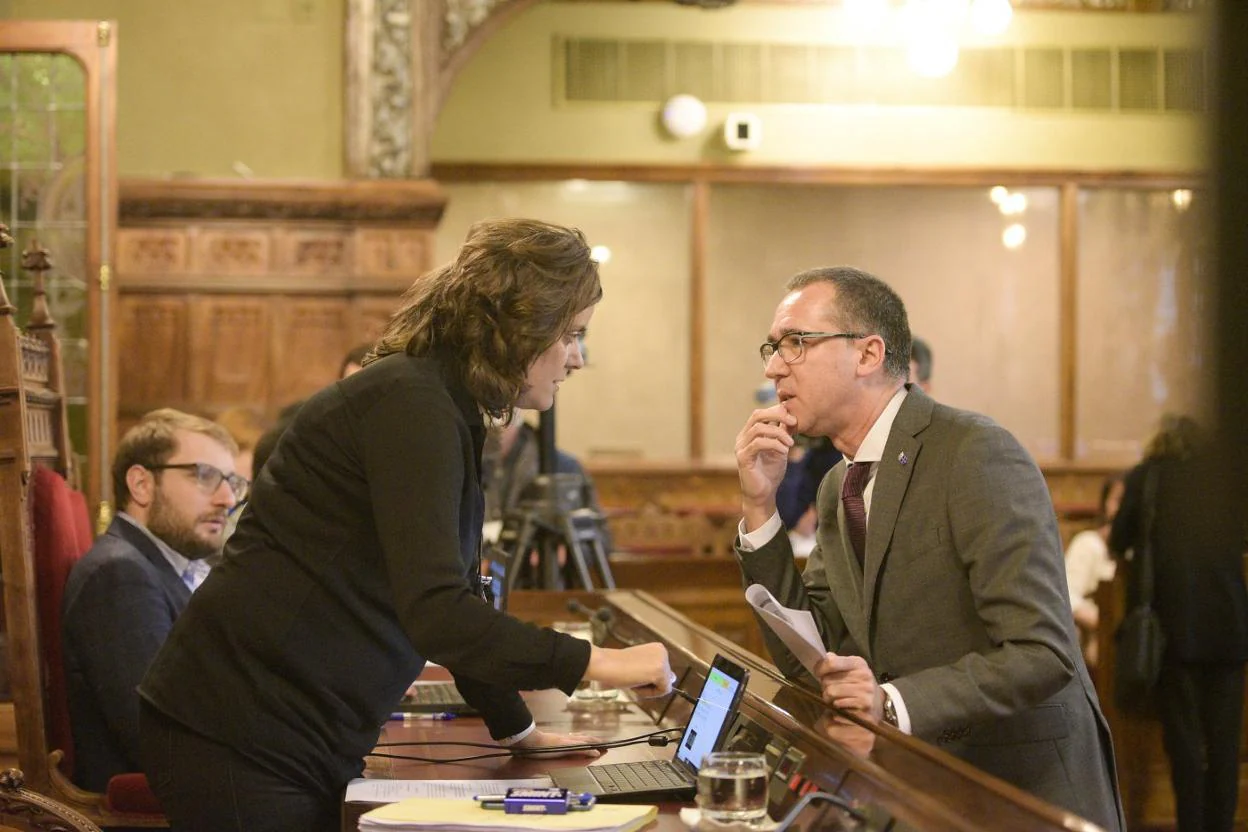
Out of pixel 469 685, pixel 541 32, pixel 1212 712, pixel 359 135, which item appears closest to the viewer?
pixel 469 685

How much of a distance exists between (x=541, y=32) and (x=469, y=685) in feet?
23.3

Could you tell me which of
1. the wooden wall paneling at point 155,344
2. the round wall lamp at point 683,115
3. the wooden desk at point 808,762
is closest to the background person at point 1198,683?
the wooden desk at point 808,762

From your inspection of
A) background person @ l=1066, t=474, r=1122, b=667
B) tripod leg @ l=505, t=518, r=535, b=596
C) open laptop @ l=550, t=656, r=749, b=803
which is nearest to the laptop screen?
open laptop @ l=550, t=656, r=749, b=803

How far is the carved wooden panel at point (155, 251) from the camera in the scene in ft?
23.1

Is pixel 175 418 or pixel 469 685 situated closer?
pixel 469 685

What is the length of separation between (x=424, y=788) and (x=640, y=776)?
271 millimetres

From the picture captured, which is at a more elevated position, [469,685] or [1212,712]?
[469,685]

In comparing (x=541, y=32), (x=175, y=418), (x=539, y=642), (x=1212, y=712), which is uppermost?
(x=541, y=32)

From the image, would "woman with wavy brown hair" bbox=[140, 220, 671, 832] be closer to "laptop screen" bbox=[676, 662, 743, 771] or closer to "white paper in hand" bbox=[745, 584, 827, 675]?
"laptop screen" bbox=[676, 662, 743, 771]

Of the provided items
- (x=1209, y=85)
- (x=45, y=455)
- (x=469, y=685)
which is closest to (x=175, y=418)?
(x=45, y=455)

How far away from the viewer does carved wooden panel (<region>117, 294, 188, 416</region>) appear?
703 centimetres

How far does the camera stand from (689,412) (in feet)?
29.0

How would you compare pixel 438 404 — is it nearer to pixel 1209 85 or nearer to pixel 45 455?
pixel 1209 85

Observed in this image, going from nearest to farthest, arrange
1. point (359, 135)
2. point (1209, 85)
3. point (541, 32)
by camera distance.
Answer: point (1209, 85) → point (359, 135) → point (541, 32)
